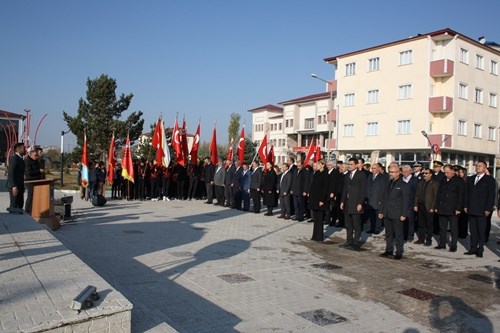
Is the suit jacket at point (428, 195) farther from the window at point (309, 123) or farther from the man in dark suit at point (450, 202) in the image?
the window at point (309, 123)

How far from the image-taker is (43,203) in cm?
1161

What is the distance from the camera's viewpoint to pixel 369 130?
4888 centimetres

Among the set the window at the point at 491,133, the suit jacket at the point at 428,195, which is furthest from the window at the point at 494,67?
the suit jacket at the point at 428,195

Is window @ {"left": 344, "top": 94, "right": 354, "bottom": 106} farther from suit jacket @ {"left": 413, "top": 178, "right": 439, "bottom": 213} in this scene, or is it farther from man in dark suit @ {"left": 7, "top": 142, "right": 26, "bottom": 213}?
man in dark suit @ {"left": 7, "top": 142, "right": 26, "bottom": 213}

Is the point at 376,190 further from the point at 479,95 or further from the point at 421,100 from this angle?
the point at 479,95

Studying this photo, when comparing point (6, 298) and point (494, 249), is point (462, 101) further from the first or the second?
point (6, 298)

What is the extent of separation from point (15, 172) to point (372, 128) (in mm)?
42232

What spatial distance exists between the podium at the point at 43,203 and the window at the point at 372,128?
4091 cm

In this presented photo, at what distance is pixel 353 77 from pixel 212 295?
46773 millimetres

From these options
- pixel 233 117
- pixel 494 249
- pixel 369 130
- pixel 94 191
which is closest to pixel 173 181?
pixel 94 191

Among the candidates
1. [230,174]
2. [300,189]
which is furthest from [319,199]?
[230,174]

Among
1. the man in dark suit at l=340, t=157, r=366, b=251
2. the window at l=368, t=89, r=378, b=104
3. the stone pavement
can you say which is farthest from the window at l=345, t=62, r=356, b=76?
the man in dark suit at l=340, t=157, r=366, b=251

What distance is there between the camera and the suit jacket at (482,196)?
1011 cm

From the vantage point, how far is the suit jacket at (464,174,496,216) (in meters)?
10.1
